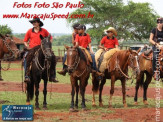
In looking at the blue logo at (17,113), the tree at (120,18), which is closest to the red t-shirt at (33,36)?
the blue logo at (17,113)

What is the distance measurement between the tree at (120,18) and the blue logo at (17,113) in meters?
49.4

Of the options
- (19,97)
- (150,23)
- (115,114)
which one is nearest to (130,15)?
Answer: (150,23)

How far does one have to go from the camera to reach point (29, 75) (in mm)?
14461

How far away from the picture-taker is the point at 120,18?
60906mm

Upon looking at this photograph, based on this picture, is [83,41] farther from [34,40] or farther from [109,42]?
[34,40]

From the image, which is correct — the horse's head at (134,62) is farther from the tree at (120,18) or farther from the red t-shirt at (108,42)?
the tree at (120,18)

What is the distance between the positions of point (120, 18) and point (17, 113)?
51023mm

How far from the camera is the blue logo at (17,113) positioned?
11.0 metres

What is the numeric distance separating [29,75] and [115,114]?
382 cm

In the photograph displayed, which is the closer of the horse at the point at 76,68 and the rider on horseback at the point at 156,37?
the horse at the point at 76,68

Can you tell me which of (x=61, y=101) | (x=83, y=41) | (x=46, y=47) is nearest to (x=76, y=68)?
(x=46, y=47)

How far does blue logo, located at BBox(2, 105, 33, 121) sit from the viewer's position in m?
11.0

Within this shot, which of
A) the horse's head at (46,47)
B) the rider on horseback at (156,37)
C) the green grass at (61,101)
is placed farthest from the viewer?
the green grass at (61,101)

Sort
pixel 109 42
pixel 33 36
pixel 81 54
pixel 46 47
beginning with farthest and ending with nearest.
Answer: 1. pixel 109 42
2. pixel 33 36
3. pixel 81 54
4. pixel 46 47
